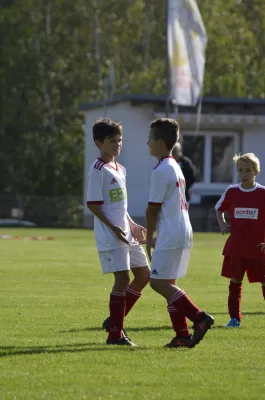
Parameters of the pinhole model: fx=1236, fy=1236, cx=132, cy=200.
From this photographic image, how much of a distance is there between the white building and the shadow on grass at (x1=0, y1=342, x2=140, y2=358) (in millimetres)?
28090

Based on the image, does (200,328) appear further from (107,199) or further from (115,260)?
(107,199)

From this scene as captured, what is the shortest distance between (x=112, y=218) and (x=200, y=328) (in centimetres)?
112

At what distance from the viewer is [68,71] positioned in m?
54.3

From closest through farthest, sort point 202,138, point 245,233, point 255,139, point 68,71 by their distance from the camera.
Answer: point 245,233
point 255,139
point 202,138
point 68,71

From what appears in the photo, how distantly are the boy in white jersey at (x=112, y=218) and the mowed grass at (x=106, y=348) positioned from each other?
0.28 m

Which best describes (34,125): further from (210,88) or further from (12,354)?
(12,354)

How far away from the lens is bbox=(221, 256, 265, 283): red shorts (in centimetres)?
1142

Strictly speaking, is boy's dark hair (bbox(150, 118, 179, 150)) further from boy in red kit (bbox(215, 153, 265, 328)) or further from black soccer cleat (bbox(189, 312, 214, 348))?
boy in red kit (bbox(215, 153, 265, 328))

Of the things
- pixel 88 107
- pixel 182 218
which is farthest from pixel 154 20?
pixel 182 218

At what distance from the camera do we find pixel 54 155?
51.9 metres

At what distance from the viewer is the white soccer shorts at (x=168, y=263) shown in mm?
9289

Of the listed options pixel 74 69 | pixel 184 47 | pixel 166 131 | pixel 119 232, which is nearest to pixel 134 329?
pixel 119 232

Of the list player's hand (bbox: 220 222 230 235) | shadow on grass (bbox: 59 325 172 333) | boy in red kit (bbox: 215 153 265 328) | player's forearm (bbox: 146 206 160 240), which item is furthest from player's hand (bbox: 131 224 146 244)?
boy in red kit (bbox: 215 153 265 328)

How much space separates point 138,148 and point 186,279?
21.7 metres
